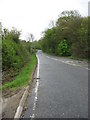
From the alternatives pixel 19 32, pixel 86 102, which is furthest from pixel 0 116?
pixel 19 32

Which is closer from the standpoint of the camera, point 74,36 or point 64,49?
point 74,36

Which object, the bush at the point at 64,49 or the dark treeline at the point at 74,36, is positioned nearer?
the dark treeline at the point at 74,36

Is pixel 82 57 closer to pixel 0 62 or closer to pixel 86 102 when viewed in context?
pixel 0 62

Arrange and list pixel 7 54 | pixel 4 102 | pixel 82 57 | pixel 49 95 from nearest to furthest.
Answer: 1. pixel 4 102
2. pixel 49 95
3. pixel 7 54
4. pixel 82 57

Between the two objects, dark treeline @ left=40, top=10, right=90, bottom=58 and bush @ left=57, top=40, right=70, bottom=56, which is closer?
dark treeline @ left=40, top=10, right=90, bottom=58

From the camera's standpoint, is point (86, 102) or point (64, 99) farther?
point (64, 99)

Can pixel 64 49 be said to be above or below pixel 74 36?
below

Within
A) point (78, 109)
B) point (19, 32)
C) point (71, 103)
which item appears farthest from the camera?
point (19, 32)

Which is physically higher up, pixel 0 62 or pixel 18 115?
pixel 0 62

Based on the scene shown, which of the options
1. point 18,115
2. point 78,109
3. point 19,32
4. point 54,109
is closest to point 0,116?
point 18,115

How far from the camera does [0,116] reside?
4.61 metres

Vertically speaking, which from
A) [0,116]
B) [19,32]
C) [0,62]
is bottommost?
[0,116]

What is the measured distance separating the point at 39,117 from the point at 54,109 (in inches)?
28.1

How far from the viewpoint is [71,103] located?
5484mm
